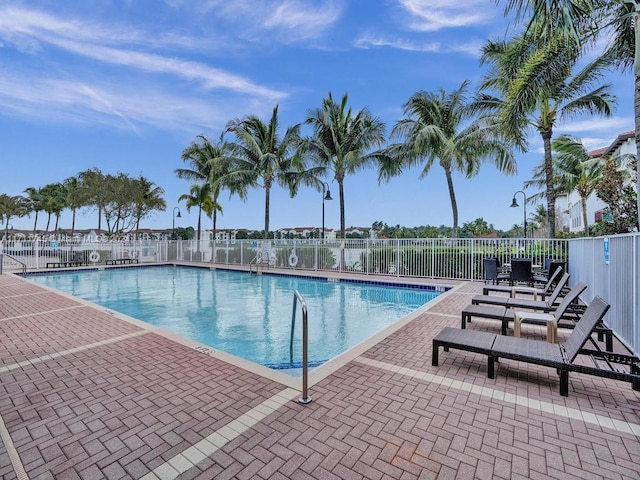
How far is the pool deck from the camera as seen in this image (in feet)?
7.64

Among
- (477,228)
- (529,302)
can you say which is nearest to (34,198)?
(529,302)

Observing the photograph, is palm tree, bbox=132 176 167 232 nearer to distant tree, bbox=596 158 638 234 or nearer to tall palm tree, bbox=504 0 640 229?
tall palm tree, bbox=504 0 640 229

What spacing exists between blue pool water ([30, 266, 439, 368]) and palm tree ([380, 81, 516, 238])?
23.6ft

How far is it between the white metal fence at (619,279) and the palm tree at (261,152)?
53.3 ft

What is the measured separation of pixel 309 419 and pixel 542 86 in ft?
34.4

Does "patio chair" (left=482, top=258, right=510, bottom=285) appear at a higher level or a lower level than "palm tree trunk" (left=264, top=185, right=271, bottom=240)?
lower

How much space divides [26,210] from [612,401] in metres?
64.3

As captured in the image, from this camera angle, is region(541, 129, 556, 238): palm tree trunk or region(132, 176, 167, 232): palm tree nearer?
region(541, 129, 556, 238): palm tree trunk

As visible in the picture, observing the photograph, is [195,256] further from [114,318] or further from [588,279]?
[588,279]

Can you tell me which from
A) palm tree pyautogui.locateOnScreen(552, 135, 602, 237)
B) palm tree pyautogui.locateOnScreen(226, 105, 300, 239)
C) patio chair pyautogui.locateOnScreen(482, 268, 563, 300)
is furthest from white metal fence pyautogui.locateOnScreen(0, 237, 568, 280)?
palm tree pyautogui.locateOnScreen(552, 135, 602, 237)

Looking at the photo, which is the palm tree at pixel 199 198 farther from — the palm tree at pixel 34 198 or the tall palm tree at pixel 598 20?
the palm tree at pixel 34 198

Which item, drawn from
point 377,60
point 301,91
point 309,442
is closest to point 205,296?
point 309,442

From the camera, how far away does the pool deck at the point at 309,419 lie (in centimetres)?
233

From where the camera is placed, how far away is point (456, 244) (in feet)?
43.0
